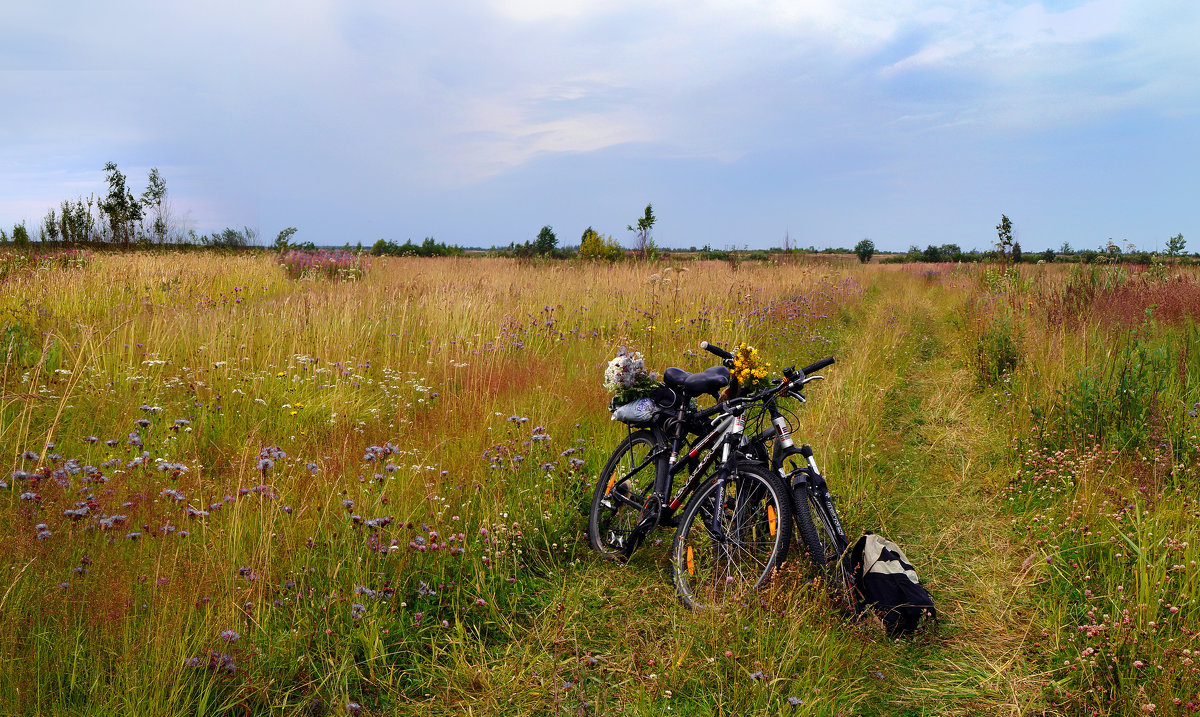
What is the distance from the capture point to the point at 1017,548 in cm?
398

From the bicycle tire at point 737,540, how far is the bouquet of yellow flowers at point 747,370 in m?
0.62

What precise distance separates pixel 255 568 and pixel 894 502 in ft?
14.0

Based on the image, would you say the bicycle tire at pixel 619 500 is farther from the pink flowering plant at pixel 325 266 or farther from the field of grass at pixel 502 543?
the pink flowering plant at pixel 325 266

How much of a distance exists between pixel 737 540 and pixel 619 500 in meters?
0.91

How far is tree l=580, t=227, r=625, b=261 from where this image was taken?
23.9m

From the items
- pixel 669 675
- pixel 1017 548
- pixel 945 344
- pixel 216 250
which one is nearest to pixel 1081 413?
pixel 1017 548

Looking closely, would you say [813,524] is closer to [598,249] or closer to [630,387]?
[630,387]

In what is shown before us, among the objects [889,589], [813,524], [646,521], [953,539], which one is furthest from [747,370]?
[953,539]

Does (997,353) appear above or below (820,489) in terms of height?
above

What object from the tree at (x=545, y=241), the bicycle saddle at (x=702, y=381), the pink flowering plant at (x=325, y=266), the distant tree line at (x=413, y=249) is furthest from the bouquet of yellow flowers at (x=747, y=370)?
the distant tree line at (x=413, y=249)

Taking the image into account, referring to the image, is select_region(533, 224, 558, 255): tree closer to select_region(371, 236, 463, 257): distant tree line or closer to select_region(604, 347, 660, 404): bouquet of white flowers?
select_region(371, 236, 463, 257): distant tree line

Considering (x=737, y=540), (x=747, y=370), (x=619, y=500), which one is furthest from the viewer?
(x=619, y=500)

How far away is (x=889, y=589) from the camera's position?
3.06 metres

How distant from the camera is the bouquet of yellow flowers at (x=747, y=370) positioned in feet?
11.6
